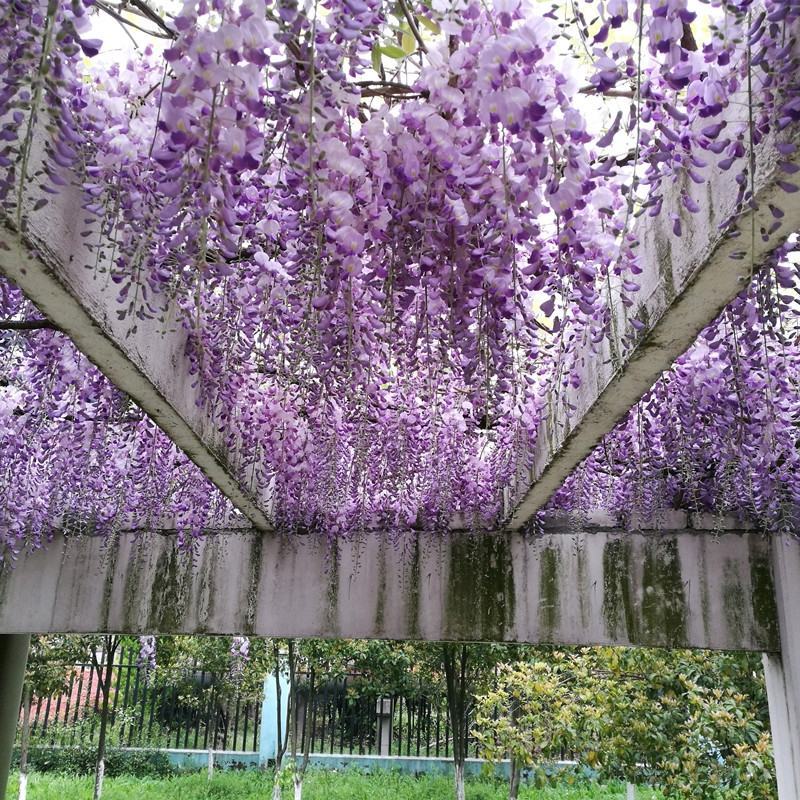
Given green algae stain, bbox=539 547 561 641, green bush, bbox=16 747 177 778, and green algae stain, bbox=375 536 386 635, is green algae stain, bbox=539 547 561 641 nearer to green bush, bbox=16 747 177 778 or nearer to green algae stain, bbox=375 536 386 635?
green algae stain, bbox=375 536 386 635

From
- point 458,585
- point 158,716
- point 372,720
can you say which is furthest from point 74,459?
point 158,716

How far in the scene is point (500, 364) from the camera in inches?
Answer: 83.6

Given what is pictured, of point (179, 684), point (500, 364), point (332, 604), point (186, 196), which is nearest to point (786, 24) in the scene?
point (186, 196)

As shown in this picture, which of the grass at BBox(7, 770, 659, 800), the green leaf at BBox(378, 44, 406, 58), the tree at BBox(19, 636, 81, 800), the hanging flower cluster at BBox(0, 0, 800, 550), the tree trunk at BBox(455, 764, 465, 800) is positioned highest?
the green leaf at BBox(378, 44, 406, 58)

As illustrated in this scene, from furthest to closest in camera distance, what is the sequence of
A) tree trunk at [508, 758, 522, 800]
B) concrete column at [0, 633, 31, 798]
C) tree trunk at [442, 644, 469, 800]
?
tree trunk at [442, 644, 469, 800], tree trunk at [508, 758, 522, 800], concrete column at [0, 633, 31, 798]

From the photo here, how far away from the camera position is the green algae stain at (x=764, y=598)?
3.69 m

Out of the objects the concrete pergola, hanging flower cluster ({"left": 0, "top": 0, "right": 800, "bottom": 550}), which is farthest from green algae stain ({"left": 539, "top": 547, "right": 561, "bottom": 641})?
hanging flower cluster ({"left": 0, "top": 0, "right": 800, "bottom": 550})

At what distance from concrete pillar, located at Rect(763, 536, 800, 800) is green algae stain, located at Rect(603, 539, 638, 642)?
662 mm

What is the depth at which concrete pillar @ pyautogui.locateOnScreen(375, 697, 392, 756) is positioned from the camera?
8.92 m

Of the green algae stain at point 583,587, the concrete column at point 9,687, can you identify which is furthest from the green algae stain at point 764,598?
the concrete column at point 9,687

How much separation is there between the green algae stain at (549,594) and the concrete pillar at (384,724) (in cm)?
554

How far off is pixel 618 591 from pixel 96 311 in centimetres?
304

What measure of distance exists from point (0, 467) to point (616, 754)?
141 inches

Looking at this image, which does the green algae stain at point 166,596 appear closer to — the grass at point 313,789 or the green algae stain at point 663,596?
the green algae stain at point 663,596
